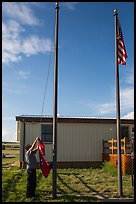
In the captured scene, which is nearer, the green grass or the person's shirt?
the green grass

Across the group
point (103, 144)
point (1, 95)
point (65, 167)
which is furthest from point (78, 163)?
point (1, 95)

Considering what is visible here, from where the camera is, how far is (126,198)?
9.20m

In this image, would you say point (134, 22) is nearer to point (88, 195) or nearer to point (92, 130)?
point (88, 195)

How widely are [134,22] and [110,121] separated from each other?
10.5 meters

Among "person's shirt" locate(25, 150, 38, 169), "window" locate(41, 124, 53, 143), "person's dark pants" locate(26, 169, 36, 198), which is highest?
"window" locate(41, 124, 53, 143)

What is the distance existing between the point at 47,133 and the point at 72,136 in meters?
1.70

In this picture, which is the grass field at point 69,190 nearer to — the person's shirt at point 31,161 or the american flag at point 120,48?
the person's shirt at point 31,161

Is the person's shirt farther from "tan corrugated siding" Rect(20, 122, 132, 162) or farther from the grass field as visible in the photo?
"tan corrugated siding" Rect(20, 122, 132, 162)

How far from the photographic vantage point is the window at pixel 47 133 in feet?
63.2

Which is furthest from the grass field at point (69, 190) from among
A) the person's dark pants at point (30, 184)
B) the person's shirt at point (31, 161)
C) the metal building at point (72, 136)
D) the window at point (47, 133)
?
the window at point (47, 133)

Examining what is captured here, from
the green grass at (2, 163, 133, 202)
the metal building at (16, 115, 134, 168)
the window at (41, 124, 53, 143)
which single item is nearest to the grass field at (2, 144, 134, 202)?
the green grass at (2, 163, 133, 202)

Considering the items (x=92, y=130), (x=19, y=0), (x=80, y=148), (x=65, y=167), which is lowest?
(x=65, y=167)

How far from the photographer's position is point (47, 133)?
762 inches

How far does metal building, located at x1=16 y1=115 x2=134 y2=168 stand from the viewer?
1895 centimetres
